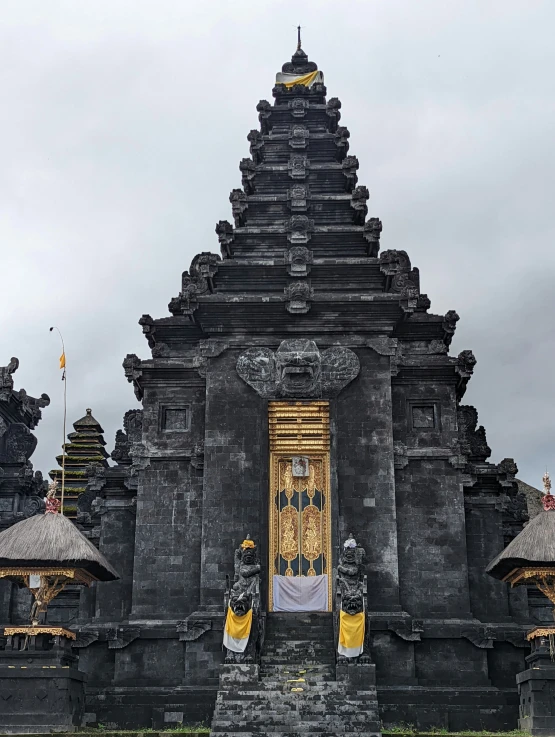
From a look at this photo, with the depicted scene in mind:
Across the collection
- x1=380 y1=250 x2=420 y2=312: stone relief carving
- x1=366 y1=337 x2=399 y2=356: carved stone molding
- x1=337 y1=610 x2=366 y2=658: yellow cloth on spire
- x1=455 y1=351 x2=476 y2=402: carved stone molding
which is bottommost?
x1=337 y1=610 x2=366 y2=658: yellow cloth on spire

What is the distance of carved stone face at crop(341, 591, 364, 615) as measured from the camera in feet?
79.0

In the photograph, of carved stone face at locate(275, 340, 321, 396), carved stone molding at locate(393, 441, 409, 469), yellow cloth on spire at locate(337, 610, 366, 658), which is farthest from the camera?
carved stone face at locate(275, 340, 321, 396)

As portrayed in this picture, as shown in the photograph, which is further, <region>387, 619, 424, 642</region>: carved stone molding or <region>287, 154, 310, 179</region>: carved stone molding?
<region>287, 154, 310, 179</region>: carved stone molding

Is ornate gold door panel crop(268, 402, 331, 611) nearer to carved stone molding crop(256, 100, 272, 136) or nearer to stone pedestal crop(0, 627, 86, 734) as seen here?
stone pedestal crop(0, 627, 86, 734)

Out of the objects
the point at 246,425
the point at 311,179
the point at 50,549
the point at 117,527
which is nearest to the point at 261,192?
the point at 311,179

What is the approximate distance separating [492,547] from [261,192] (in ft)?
45.4

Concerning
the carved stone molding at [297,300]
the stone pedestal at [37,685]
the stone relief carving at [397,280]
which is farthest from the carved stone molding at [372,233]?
the stone pedestal at [37,685]

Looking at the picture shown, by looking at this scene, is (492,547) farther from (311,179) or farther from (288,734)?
(311,179)

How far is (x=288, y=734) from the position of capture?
22.0 metres

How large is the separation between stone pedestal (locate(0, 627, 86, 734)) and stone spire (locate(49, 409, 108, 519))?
69.2 ft

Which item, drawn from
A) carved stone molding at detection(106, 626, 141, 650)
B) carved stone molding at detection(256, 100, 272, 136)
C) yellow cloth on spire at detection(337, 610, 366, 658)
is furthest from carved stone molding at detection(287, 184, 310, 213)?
carved stone molding at detection(106, 626, 141, 650)

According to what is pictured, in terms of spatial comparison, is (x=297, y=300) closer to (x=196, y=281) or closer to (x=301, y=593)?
(x=196, y=281)

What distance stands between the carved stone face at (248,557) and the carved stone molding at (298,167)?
45.2 ft

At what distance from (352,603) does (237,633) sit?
2856mm
